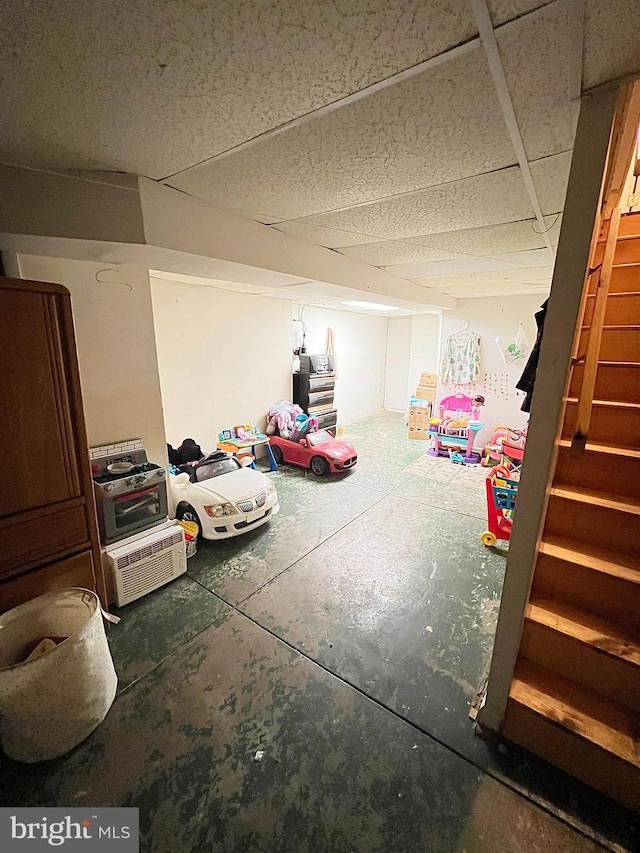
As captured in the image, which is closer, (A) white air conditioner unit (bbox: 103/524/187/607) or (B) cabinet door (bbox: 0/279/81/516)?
(B) cabinet door (bbox: 0/279/81/516)

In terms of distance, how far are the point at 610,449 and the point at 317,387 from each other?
429 cm

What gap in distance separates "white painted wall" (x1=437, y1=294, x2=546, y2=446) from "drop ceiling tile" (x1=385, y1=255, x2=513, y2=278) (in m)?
1.92

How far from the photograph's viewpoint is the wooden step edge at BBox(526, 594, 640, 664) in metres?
1.37

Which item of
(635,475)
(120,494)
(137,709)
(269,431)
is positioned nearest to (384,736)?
(137,709)

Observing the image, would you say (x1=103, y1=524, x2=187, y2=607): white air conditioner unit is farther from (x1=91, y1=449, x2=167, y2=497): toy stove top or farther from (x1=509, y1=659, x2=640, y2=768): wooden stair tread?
(x1=509, y1=659, x2=640, y2=768): wooden stair tread

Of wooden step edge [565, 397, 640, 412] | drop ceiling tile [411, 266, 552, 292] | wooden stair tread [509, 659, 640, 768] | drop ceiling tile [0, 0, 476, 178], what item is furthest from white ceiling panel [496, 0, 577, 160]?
drop ceiling tile [411, 266, 552, 292]

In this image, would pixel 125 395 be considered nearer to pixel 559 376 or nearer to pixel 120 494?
pixel 120 494

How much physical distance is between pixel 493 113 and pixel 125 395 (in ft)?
8.51

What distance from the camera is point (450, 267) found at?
3.27 metres

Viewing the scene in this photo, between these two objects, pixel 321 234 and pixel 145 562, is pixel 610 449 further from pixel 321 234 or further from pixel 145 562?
pixel 145 562

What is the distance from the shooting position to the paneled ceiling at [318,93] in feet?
2.39

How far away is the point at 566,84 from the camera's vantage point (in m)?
0.92

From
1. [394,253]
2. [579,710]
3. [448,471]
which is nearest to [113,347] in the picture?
[394,253]

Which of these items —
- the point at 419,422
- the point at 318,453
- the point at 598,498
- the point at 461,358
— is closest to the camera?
the point at 598,498
